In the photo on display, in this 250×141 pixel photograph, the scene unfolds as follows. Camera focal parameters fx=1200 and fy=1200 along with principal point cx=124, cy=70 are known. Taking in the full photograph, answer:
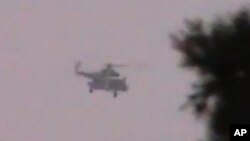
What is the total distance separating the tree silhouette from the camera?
2.45m

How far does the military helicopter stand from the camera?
242cm

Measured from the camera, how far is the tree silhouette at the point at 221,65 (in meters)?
2.45

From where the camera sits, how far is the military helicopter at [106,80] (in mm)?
2420

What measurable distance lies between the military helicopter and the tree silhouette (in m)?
0.14

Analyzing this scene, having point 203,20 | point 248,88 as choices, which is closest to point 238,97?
point 248,88

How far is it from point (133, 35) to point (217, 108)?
229mm

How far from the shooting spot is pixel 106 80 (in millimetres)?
2428

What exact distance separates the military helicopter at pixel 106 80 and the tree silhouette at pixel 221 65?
14 cm

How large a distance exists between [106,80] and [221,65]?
9.5 inches

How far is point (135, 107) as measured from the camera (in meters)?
2.42

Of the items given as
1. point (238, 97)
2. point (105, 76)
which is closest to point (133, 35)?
point (105, 76)

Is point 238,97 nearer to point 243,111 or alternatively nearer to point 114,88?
point 243,111

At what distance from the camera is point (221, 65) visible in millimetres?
2473

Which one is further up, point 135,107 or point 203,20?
point 203,20
